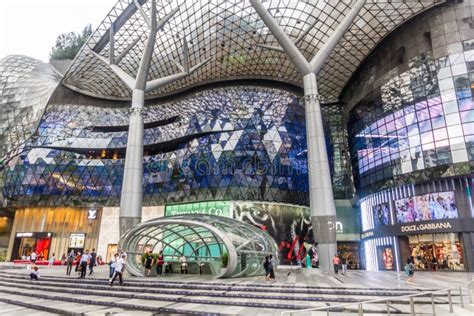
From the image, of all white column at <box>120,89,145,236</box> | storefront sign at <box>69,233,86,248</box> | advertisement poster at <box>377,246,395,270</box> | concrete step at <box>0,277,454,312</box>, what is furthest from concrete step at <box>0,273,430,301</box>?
storefront sign at <box>69,233,86,248</box>

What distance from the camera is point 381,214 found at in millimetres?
37031

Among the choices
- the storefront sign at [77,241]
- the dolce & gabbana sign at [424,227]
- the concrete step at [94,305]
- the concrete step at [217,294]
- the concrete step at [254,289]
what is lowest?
the concrete step at [94,305]

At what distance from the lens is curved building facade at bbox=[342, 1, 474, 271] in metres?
29.6

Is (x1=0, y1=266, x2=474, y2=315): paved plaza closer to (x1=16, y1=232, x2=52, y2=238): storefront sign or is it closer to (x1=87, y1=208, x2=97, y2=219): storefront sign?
(x1=87, y1=208, x2=97, y2=219): storefront sign

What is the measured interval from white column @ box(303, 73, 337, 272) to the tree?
219 ft

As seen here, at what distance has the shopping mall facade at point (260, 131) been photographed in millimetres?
31703

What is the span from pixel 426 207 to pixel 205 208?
25.5 meters

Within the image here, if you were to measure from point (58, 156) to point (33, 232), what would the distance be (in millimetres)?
11598

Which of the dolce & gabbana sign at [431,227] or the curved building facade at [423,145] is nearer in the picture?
the dolce & gabbana sign at [431,227]

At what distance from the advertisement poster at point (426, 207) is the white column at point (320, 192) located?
13.4 m

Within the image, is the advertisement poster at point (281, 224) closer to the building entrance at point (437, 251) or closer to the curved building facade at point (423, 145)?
the curved building facade at point (423, 145)

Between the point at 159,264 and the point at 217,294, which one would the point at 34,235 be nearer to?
the point at 159,264

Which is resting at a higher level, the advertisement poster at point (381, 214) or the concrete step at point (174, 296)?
the advertisement poster at point (381, 214)

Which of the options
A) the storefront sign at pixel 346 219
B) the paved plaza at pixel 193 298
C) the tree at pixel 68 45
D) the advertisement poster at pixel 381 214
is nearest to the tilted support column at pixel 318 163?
the paved plaza at pixel 193 298
